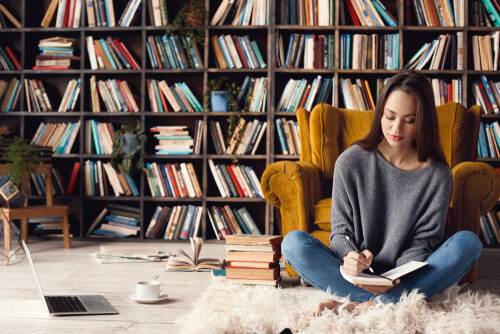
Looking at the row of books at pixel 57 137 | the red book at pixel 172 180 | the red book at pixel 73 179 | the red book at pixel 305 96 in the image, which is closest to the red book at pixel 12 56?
the row of books at pixel 57 137

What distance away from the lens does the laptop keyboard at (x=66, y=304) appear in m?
1.89

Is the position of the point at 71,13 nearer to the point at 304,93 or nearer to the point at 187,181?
the point at 187,181

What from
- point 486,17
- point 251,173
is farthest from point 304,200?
point 486,17

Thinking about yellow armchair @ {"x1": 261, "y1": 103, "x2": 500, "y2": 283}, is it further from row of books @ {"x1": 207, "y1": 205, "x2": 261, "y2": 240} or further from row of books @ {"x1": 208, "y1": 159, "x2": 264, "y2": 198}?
row of books @ {"x1": 207, "y1": 205, "x2": 261, "y2": 240}

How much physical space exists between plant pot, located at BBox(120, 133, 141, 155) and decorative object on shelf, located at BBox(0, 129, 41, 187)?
0.59m

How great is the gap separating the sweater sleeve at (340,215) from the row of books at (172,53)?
85.1 inches

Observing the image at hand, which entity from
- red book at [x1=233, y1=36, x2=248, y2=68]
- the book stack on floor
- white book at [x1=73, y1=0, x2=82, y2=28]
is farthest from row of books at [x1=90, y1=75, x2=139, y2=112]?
the book stack on floor

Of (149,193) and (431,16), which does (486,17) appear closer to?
(431,16)

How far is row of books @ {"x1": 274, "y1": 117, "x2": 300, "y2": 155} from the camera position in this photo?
12.8ft

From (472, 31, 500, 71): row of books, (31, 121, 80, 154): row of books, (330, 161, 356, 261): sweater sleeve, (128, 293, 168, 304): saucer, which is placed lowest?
(128, 293, 168, 304): saucer

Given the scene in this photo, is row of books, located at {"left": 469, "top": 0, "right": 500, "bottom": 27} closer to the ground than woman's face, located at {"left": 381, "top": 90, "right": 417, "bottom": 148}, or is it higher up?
higher up

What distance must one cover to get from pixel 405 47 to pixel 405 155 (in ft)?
7.50

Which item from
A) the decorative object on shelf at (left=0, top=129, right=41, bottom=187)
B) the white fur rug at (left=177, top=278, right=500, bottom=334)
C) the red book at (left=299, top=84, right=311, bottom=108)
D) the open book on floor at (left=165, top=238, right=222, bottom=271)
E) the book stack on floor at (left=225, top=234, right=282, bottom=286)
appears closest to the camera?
the white fur rug at (left=177, top=278, right=500, bottom=334)

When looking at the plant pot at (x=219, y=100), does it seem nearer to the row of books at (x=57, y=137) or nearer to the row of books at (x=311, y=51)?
the row of books at (x=311, y=51)
